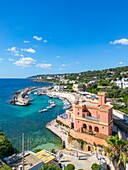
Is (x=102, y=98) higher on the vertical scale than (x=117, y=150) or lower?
higher

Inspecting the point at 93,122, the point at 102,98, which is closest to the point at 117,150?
the point at 93,122

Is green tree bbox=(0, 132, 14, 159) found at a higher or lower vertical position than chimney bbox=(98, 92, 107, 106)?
lower

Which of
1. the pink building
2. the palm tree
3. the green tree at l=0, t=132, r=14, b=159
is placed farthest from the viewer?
the pink building

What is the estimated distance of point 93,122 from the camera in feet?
85.8

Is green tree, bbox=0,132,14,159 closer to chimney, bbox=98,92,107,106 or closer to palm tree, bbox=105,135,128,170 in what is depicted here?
palm tree, bbox=105,135,128,170

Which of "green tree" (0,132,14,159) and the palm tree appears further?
"green tree" (0,132,14,159)

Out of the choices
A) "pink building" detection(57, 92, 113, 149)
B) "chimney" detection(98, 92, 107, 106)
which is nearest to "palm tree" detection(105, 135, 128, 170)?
"pink building" detection(57, 92, 113, 149)

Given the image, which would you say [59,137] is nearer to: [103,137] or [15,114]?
[103,137]

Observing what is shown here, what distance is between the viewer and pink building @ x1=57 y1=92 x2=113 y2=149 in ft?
81.7

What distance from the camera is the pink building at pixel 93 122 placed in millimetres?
24906

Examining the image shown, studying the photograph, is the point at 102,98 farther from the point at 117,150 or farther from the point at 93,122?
the point at 117,150

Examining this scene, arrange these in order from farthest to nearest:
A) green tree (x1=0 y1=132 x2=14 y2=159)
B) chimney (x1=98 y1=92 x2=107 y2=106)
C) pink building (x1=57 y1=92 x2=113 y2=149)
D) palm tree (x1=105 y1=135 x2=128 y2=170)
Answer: chimney (x1=98 y1=92 x2=107 y2=106), pink building (x1=57 y1=92 x2=113 y2=149), green tree (x1=0 y1=132 x2=14 y2=159), palm tree (x1=105 y1=135 x2=128 y2=170)

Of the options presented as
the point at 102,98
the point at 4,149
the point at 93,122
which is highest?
the point at 102,98

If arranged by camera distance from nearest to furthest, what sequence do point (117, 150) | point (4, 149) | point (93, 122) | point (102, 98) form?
point (117, 150) < point (4, 149) < point (93, 122) < point (102, 98)
